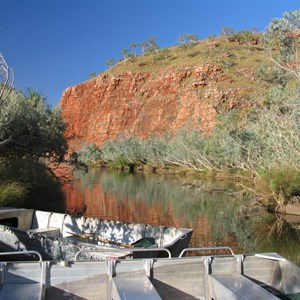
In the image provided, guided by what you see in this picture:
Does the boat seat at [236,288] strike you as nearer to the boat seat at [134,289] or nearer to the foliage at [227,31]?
the boat seat at [134,289]

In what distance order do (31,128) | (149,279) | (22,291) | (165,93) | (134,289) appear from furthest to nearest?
1. (165,93)
2. (31,128)
3. (149,279)
4. (134,289)
5. (22,291)

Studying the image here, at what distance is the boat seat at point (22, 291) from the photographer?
611 centimetres

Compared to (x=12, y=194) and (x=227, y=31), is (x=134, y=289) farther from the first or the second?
(x=227, y=31)

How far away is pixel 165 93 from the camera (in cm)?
9194

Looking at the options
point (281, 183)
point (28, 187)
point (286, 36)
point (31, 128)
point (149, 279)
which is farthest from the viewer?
point (286, 36)

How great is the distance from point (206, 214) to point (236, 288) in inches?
647

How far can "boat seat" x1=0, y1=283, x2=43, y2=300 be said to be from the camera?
241 inches

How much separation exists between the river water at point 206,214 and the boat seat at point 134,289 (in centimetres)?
788

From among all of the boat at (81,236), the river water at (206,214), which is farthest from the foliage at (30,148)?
Result: the boat at (81,236)

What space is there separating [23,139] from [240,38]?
10037 cm

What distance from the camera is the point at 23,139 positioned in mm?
22500

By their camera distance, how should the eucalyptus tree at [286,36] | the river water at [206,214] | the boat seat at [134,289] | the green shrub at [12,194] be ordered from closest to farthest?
the boat seat at [134,289] < the river water at [206,214] < the green shrub at [12,194] < the eucalyptus tree at [286,36]

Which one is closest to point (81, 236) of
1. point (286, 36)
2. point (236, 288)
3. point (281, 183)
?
point (236, 288)

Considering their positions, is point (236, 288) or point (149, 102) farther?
point (149, 102)
